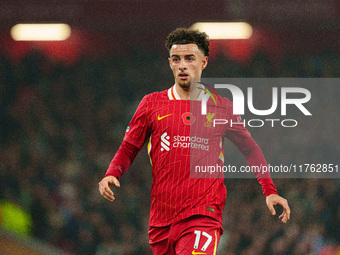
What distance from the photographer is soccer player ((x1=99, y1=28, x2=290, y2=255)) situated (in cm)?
272

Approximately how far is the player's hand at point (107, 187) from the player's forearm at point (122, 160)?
80 millimetres

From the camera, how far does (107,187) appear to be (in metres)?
2.69

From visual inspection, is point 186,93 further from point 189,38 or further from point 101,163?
point 101,163

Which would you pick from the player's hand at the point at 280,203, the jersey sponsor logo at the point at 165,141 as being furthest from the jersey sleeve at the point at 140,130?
the player's hand at the point at 280,203

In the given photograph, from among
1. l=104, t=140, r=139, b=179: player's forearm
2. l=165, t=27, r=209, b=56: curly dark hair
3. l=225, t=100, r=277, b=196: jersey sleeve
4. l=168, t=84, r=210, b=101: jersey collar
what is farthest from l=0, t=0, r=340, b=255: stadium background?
l=104, t=140, r=139, b=179: player's forearm

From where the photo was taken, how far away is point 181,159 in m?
2.83

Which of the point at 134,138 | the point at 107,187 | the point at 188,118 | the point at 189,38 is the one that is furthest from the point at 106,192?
the point at 189,38

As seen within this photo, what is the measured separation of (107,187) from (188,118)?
0.60 m

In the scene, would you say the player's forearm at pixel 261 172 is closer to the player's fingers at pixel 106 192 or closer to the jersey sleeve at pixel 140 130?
the jersey sleeve at pixel 140 130

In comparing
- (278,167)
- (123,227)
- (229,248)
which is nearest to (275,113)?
(278,167)

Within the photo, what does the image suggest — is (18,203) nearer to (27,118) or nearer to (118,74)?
(27,118)

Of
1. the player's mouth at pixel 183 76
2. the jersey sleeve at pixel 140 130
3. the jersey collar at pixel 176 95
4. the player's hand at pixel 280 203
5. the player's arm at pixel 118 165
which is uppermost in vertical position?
the player's mouth at pixel 183 76

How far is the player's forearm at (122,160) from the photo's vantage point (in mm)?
2861

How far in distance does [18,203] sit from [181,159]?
3644mm
